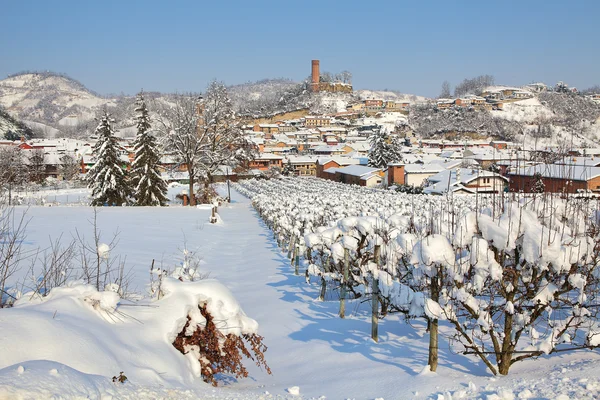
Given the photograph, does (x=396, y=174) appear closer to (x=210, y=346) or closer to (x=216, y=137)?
(x=216, y=137)

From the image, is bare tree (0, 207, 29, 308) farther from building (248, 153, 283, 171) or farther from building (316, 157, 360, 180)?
building (248, 153, 283, 171)

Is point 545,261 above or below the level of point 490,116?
below

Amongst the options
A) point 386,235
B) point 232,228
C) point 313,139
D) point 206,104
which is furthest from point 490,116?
point 386,235

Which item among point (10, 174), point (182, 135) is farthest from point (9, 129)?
point (10, 174)

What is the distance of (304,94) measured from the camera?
17500 cm

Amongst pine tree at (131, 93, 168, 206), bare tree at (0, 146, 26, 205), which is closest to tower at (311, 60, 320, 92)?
bare tree at (0, 146, 26, 205)

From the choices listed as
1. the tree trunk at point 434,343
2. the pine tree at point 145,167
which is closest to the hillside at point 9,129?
the pine tree at point 145,167

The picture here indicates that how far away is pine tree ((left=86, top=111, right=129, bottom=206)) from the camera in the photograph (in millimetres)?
29500

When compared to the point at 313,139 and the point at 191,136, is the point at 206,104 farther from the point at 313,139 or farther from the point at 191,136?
the point at 313,139

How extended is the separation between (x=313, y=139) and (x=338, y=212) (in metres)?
111

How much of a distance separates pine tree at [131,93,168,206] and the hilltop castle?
150518 mm

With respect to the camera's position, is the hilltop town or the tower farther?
the tower

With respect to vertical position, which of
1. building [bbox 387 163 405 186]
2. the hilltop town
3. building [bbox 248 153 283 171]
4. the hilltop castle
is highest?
the hilltop castle

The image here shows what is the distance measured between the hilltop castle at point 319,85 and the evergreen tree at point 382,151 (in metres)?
114
